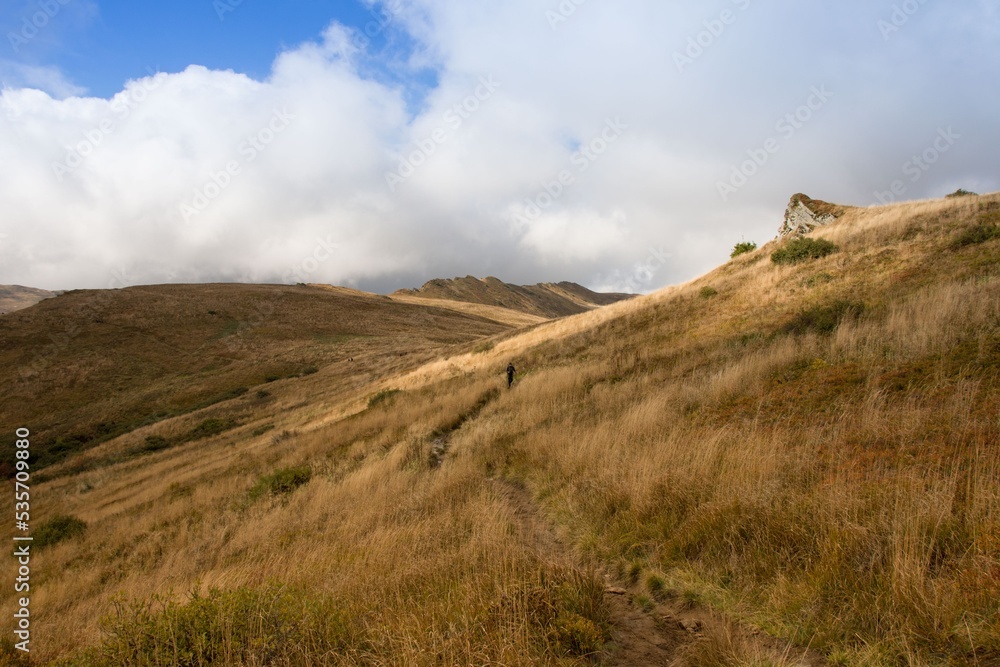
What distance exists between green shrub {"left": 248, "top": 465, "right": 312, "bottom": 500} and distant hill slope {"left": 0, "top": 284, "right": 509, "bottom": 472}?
2049cm

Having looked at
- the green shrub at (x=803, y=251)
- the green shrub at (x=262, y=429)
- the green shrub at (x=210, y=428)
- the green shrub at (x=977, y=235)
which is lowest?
the green shrub at (x=210, y=428)

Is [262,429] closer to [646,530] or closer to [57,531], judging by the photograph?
[57,531]

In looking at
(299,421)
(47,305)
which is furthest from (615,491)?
(47,305)

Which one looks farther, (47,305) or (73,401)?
(47,305)

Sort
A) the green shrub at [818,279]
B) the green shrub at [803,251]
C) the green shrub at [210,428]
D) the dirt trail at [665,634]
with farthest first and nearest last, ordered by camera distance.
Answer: the green shrub at [210,428] → the green shrub at [803,251] → the green shrub at [818,279] → the dirt trail at [665,634]

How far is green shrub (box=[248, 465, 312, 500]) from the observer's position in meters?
10.6

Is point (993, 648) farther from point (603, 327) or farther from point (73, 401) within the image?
point (73, 401)

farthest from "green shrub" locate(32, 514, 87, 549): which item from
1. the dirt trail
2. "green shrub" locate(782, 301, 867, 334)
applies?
"green shrub" locate(782, 301, 867, 334)

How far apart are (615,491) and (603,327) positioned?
1593 cm

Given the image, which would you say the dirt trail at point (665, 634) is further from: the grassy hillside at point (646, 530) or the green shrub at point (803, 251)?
the green shrub at point (803, 251)

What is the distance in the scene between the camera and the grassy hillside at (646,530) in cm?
304

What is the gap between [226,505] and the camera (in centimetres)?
1065

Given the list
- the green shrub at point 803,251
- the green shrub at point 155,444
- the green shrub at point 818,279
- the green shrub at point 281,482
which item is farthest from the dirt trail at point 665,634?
the green shrub at point 155,444

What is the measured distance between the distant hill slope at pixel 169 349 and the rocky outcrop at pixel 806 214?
26776 millimetres
